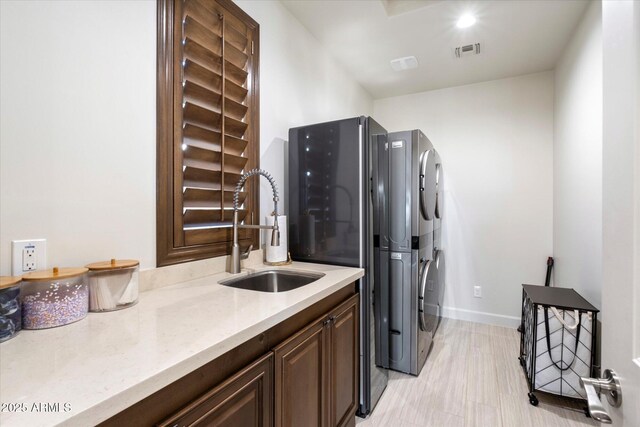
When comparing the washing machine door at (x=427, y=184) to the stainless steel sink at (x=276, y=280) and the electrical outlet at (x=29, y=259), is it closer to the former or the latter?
the stainless steel sink at (x=276, y=280)

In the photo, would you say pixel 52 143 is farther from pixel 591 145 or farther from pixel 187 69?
pixel 591 145

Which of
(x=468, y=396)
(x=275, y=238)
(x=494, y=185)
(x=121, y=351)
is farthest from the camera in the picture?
Answer: (x=494, y=185)

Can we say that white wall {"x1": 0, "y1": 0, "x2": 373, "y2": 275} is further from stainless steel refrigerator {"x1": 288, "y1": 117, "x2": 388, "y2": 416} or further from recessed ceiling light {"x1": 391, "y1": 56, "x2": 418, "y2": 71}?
recessed ceiling light {"x1": 391, "y1": 56, "x2": 418, "y2": 71}

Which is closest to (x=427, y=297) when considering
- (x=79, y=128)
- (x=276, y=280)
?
(x=276, y=280)

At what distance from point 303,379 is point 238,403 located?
38 cm

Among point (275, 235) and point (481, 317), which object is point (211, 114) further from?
point (481, 317)

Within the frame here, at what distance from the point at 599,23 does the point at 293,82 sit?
2.00 meters

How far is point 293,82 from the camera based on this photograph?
2236mm

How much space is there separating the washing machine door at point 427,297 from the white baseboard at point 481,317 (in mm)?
875

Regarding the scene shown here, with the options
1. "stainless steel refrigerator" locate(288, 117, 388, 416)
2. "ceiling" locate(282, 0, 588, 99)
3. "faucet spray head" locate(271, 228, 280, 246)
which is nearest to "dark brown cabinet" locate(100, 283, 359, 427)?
"stainless steel refrigerator" locate(288, 117, 388, 416)

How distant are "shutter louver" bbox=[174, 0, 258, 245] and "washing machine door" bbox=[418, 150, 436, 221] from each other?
4.21 ft

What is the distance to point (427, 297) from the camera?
2.39m

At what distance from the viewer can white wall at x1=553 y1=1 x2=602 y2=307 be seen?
1881 mm

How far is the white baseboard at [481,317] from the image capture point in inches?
124
